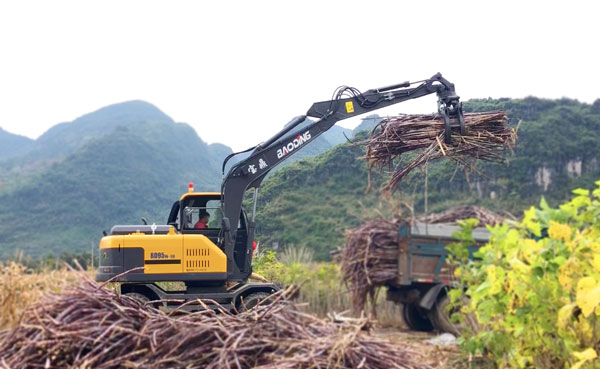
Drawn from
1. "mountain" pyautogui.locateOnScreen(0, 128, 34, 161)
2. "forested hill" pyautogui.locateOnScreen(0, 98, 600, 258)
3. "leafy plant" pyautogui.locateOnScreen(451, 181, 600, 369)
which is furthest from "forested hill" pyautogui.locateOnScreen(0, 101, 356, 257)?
"leafy plant" pyautogui.locateOnScreen(451, 181, 600, 369)

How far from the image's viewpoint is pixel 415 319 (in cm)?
1440

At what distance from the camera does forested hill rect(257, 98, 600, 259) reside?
8.46 m

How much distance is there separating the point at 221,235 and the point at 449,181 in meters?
4.62

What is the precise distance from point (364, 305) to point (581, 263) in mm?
9524

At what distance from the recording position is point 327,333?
3070 millimetres

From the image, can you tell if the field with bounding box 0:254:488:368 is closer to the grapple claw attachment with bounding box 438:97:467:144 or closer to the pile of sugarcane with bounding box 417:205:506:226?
the grapple claw attachment with bounding box 438:97:467:144

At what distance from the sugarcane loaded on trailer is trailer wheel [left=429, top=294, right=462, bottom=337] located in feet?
19.3

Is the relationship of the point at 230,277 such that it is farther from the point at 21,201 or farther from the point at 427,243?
the point at 21,201

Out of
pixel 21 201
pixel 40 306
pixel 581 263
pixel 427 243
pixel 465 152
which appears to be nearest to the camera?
pixel 40 306

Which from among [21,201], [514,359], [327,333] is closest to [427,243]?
[514,359]

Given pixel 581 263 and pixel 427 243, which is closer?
pixel 581 263

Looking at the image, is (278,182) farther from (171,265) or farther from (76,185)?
(76,185)

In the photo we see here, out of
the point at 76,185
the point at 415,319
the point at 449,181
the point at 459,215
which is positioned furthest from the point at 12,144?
the point at 449,181

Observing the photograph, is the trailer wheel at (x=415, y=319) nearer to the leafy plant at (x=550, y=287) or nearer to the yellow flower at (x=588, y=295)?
the leafy plant at (x=550, y=287)
